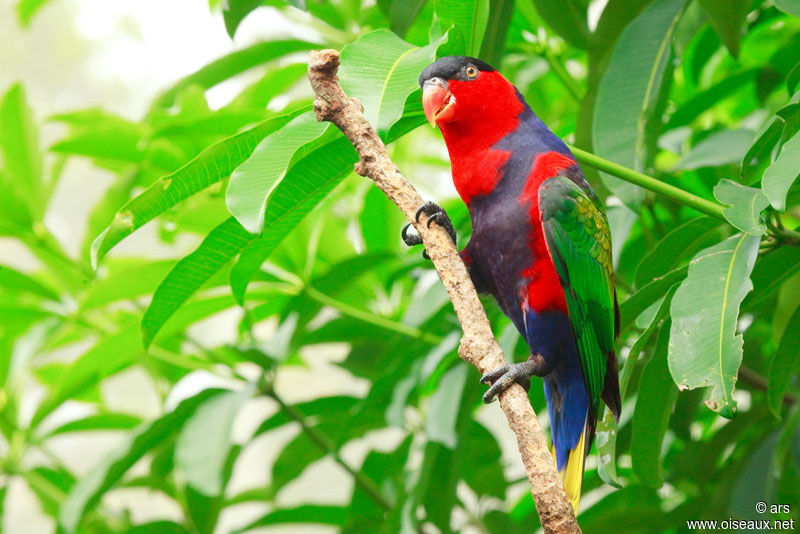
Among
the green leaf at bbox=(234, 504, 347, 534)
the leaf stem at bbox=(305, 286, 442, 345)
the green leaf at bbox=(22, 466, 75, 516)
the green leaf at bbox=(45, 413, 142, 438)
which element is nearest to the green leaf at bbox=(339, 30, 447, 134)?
the leaf stem at bbox=(305, 286, 442, 345)

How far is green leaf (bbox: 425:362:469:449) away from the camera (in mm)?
1606

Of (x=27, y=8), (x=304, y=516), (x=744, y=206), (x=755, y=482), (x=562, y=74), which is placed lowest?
(x=304, y=516)

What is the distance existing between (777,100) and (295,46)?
1.28 metres

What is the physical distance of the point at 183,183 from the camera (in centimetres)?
113

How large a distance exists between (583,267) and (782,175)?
40cm

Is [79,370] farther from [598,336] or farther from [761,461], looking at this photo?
[761,461]

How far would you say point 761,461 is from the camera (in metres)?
1.72

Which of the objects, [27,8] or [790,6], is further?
[27,8]

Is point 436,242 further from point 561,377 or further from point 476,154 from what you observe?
point 561,377

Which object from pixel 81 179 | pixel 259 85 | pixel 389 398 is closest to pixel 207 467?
pixel 389 398

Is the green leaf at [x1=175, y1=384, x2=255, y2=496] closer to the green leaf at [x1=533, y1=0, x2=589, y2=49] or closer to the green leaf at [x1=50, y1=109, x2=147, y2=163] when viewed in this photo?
the green leaf at [x1=50, y1=109, x2=147, y2=163]

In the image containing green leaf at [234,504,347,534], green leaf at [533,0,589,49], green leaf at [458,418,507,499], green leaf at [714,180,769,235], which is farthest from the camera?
green leaf at [234,504,347,534]

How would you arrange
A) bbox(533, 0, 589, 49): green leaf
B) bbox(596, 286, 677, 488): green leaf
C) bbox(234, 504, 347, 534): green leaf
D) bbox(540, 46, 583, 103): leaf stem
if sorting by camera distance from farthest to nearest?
bbox(234, 504, 347, 534): green leaf < bbox(540, 46, 583, 103): leaf stem < bbox(533, 0, 589, 49): green leaf < bbox(596, 286, 677, 488): green leaf

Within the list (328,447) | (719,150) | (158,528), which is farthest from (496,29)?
(158,528)
